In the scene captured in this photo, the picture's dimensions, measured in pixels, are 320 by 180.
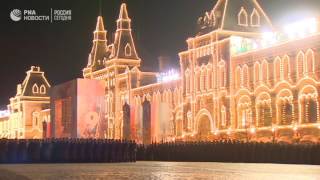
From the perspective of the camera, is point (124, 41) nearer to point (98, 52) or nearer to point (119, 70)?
point (119, 70)

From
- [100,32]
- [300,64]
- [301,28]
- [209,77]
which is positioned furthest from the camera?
[100,32]

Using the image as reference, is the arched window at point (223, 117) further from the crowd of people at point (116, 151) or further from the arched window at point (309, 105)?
the crowd of people at point (116, 151)

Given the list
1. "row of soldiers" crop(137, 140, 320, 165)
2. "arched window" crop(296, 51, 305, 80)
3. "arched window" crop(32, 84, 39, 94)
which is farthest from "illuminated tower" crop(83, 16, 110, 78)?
"arched window" crop(296, 51, 305, 80)

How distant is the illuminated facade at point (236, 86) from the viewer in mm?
40875

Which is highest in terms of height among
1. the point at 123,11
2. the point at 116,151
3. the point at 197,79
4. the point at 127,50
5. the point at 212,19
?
the point at 123,11

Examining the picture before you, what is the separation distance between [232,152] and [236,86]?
13550mm

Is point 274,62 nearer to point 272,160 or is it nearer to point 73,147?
point 272,160

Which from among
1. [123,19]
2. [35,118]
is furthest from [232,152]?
[35,118]

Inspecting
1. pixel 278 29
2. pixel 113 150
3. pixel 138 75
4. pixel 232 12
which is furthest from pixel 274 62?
pixel 138 75

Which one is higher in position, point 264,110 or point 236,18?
point 236,18

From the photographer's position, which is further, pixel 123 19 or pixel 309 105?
pixel 123 19

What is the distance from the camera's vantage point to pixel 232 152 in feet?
116

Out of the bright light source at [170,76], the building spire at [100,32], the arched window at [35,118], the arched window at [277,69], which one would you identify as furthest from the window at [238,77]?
the arched window at [35,118]

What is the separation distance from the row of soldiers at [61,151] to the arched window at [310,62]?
12916mm
